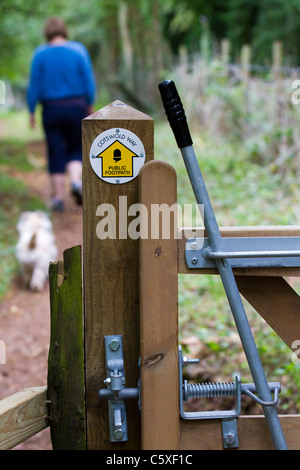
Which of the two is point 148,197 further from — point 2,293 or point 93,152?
point 2,293

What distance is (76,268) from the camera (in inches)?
68.1

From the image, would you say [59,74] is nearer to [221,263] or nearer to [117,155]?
[117,155]

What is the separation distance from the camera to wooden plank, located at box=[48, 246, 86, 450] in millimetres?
1736

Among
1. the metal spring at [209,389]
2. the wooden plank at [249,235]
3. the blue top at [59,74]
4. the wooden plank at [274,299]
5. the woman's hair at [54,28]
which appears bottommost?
the metal spring at [209,389]

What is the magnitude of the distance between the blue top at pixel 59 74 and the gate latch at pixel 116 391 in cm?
612

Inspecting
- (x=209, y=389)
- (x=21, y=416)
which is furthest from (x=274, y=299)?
(x=21, y=416)

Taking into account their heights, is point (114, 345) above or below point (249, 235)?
below

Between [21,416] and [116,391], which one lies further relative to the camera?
[21,416]

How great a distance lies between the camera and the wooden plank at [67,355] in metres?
1.74

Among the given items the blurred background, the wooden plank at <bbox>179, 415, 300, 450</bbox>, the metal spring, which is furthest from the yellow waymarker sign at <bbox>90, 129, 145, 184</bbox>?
the wooden plank at <bbox>179, 415, 300, 450</bbox>

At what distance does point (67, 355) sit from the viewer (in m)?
1.77

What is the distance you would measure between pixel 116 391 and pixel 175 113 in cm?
80

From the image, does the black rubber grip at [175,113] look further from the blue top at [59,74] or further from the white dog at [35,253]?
the blue top at [59,74]

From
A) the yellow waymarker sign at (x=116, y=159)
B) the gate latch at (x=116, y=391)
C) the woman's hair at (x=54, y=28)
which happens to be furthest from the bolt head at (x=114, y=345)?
the woman's hair at (x=54, y=28)
